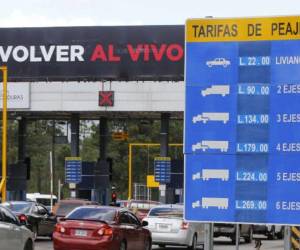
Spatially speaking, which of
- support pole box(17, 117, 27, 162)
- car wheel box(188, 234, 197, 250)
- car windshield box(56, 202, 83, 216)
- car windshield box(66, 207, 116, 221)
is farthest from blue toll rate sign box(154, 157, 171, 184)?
car windshield box(66, 207, 116, 221)

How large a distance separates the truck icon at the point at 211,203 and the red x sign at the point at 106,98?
115 feet

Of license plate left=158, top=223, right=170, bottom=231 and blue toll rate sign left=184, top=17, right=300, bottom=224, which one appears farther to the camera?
license plate left=158, top=223, right=170, bottom=231

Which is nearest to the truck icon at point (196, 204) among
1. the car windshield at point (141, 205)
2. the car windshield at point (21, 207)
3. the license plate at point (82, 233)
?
the license plate at point (82, 233)

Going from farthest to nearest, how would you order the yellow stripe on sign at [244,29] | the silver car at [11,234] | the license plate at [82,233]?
the license plate at [82,233] → the silver car at [11,234] → the yellow stripe on sign at [244,29]

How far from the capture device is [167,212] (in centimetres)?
2764

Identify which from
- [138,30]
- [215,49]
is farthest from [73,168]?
[215,49]

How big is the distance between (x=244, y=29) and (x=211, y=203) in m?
2.00

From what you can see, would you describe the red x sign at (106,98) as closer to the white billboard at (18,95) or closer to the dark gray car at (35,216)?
the white billboard at (18,95)

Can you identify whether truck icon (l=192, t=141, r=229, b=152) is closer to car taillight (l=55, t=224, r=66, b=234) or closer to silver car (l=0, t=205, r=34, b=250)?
silver car (l=0, t=205, r=34, b=250)

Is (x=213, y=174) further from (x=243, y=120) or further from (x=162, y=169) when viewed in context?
(x=162, y=169)

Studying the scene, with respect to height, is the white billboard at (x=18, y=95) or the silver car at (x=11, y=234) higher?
the white billboard at (x=18, y=95)

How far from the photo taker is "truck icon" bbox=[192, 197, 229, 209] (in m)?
9.69

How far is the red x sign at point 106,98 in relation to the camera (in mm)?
44719

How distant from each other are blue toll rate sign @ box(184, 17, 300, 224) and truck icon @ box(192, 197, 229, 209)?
0.01m
